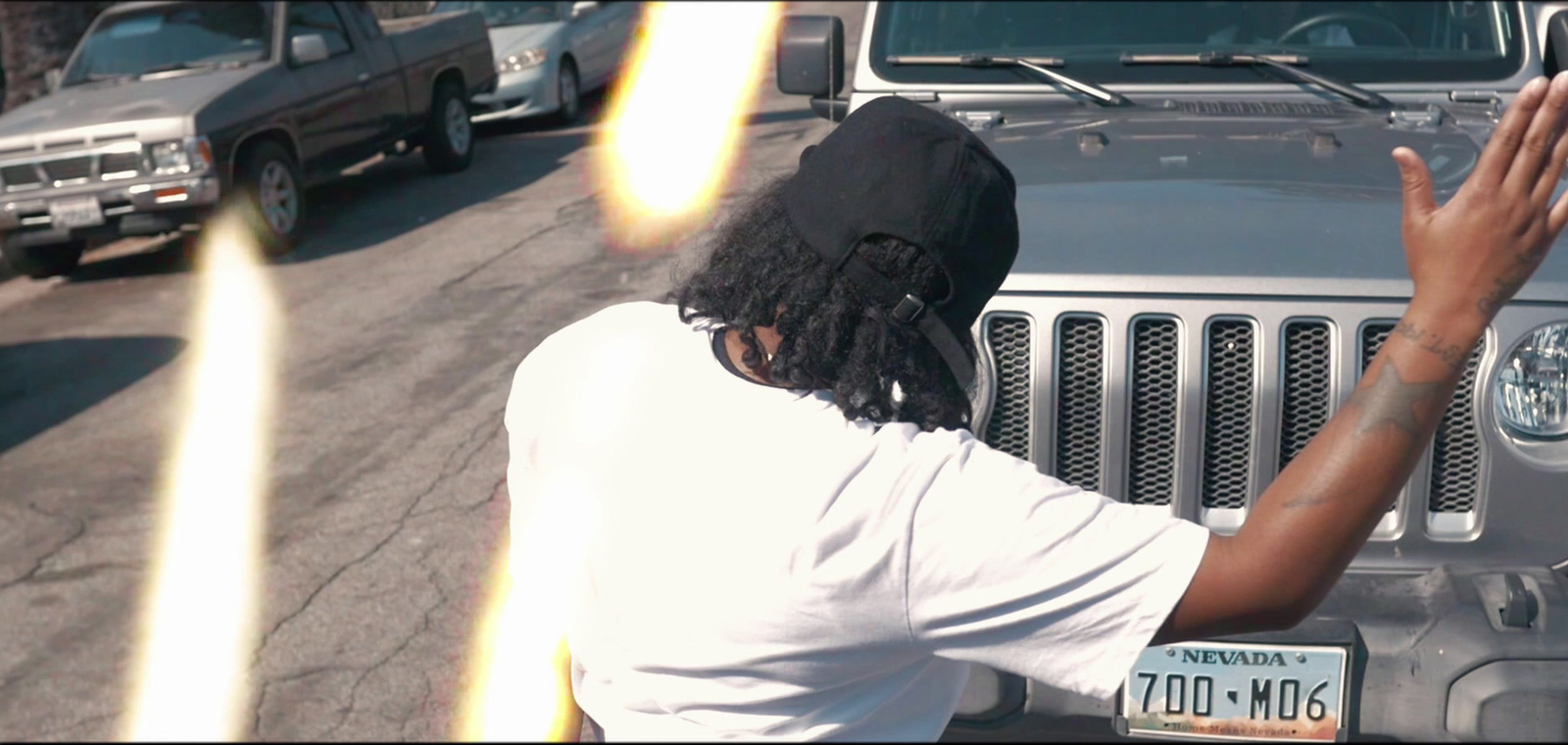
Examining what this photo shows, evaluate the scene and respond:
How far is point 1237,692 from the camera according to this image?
8.09 feet

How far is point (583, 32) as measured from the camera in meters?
14.8

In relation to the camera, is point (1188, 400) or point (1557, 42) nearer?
point (1188, 400)

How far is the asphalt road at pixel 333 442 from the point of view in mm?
4117

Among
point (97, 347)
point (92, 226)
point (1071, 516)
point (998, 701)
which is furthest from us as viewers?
point (92, 226)

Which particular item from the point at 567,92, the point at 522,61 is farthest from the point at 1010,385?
the point at 567,92

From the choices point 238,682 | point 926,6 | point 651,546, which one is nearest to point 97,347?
point 238,682

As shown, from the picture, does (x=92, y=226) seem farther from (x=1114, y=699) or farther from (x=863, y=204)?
(x=863, y=204)

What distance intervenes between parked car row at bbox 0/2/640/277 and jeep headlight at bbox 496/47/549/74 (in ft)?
2.87

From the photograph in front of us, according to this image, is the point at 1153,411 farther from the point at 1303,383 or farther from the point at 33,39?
the point at 33,39

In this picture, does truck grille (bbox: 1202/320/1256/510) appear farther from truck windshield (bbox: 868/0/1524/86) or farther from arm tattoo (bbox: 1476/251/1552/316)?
truck windshield (bbox: 868/0/1524/86)

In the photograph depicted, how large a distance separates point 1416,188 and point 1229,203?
148cm

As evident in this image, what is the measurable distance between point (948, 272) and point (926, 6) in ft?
9.92

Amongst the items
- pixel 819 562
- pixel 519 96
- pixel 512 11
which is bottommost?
pixel 519 96

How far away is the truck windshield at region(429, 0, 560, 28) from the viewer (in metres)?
14.7
